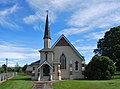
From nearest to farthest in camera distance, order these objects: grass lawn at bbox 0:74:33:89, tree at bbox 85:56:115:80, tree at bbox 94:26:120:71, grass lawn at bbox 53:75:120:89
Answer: grass lawn at bbox 53:75:120:89 → grass lawn at bbox 0:74:33:89 → tree at bbox 85:56:115:80 → tree at bbox 94:26:120:71

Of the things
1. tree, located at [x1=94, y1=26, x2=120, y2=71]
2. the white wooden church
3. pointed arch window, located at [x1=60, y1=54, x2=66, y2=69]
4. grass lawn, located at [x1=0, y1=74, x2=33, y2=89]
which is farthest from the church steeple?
tree, located at [x1=94, y1=26, x2=120, y2=71]

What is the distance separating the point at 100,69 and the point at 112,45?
13610 millimetres

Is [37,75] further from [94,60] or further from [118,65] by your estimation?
[118,65]

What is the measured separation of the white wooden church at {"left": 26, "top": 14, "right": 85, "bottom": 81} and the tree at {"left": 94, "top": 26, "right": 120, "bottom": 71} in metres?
9.46

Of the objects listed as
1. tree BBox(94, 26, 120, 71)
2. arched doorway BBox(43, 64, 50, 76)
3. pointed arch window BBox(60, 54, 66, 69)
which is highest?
tree BBox(94, 26, 120, 71)

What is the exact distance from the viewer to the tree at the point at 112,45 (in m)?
57.5

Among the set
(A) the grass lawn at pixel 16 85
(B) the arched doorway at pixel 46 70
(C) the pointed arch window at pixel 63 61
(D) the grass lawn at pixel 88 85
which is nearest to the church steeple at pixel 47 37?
(C) the pointed arch window at pixel 63 61

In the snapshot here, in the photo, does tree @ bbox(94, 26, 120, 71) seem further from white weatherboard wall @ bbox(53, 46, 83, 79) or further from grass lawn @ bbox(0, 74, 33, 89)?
grass lawn @ bbox(0, 74, 33, 89)

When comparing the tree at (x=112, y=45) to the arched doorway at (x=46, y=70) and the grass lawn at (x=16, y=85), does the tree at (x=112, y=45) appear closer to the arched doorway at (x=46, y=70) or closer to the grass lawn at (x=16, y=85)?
the arched doorway at (x=46, y=70)

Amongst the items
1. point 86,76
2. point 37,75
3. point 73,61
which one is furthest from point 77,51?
point 37,75

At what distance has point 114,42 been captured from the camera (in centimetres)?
5941

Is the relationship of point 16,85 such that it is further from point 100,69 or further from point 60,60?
point 60,60

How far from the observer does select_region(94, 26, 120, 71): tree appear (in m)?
57.5

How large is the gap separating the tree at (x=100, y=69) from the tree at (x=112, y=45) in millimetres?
9805
